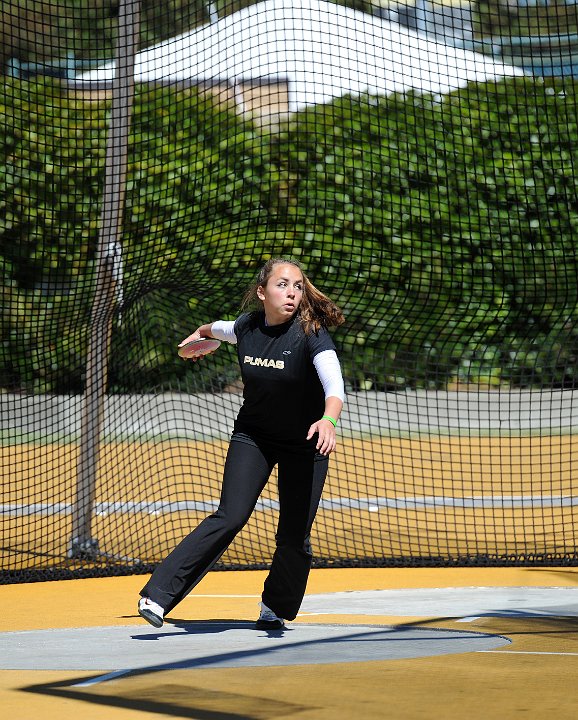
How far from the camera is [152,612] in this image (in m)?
5.26

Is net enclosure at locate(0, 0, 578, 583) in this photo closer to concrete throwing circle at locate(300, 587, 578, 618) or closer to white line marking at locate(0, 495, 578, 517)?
white line marking at locate(0, 495, 578, 517)

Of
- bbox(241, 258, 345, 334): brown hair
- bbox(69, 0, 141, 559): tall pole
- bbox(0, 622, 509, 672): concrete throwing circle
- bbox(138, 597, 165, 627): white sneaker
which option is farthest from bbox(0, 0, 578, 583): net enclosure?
bbox(241, 258, 345, 334): brown hair

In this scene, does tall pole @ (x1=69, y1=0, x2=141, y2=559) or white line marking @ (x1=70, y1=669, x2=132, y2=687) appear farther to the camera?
tall pole @ (x1=69, y1=0, x2=141, y2=559)

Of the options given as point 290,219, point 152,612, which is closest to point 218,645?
point 152,612

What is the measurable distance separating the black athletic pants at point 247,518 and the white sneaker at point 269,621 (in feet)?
0.18

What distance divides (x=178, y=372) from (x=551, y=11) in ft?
18.3

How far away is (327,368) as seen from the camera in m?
5.28

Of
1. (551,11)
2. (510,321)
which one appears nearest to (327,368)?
(510,321)

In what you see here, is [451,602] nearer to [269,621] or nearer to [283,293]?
[269,621]

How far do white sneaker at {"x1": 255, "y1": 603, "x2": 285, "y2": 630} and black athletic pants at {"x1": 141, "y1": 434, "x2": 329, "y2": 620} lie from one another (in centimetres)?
6

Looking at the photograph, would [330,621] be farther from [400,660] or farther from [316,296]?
[316,296]

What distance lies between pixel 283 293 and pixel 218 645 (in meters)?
1.60

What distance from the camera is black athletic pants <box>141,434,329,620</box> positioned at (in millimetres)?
5359

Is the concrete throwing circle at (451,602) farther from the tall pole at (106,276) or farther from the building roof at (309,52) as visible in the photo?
the building roof at (309,52)
